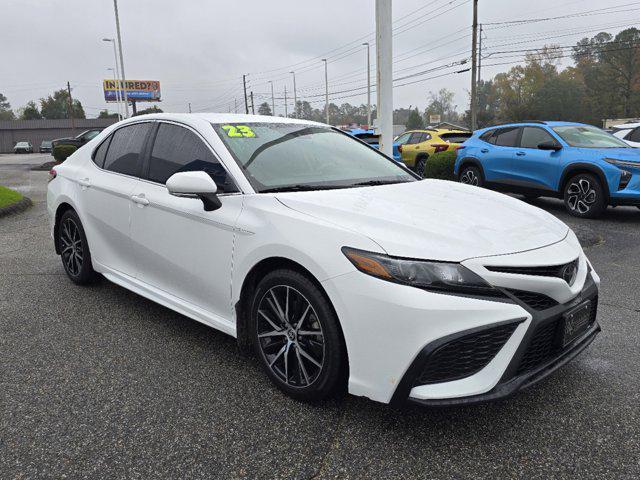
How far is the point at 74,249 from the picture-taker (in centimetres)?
464

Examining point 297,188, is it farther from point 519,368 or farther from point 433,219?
point 519,368

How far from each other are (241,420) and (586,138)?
26.7ft

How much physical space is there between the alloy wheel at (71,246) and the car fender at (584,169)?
723cm

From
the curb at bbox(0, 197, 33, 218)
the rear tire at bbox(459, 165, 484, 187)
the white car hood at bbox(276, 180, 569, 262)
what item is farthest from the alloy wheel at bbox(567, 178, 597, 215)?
the curb at bbox(0, 197, 33, 218)

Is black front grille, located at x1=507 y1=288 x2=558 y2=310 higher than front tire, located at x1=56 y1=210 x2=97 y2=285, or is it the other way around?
black front grille, located at x1=507 y1=288 x2=558 y2=310

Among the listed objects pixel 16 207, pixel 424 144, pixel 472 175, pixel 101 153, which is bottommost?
pixel 16 207

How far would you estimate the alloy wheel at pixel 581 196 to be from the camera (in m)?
8.02

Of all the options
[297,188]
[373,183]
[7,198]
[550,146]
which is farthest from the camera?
[7,198]

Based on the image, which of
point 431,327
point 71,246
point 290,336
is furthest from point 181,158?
point 431,327

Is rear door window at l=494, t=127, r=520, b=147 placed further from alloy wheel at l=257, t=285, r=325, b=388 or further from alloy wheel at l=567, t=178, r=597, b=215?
alloy wheel at l=257, t=285, r=325, b=388

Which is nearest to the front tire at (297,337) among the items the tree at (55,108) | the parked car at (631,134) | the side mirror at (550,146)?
the side mirror at (550,146)

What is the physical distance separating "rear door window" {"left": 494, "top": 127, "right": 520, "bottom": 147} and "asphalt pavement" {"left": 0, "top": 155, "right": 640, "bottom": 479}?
20.0ft

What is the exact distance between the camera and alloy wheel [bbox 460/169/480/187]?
9768 mm

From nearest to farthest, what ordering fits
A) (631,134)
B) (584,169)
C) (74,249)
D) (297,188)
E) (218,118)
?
(297,188) < (218,118) < (74,249) < (584,169) < (631,134)
